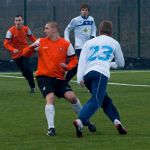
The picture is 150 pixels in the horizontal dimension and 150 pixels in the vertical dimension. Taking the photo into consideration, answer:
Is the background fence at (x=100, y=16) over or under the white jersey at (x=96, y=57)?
under

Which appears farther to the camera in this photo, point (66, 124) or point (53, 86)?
point (66, 124)

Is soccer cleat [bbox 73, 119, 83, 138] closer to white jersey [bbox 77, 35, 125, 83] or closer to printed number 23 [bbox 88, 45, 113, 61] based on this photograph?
white jersey [bbox 77, 35, 125, 83]

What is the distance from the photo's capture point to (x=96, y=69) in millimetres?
12617

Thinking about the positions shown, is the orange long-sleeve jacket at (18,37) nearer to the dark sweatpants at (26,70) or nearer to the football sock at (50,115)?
the dark sweatpants at (26,70)

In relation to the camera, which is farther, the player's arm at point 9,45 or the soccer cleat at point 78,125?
the player's arm at point 9,45

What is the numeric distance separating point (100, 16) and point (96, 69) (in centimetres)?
2934

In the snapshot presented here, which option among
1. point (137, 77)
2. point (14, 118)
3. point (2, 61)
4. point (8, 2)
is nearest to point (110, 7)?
point (8, 2)

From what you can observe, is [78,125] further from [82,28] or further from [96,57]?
[82,28]

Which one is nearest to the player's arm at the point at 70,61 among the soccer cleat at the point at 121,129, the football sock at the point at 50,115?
the football sock at the point at 50,115

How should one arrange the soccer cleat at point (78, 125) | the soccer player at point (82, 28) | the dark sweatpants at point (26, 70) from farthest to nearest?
the soccer player at point (82, 28) → the dark sweatpants at point (26, 70) → the soccer cleat at point (78, 125)

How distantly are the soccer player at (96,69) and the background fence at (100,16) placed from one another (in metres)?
26.2

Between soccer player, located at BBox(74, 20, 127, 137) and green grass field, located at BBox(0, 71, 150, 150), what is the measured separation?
0.37 meters

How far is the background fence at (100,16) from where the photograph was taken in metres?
39.8

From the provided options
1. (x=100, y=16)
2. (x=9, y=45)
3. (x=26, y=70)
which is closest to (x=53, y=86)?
(x=9, y=45)
